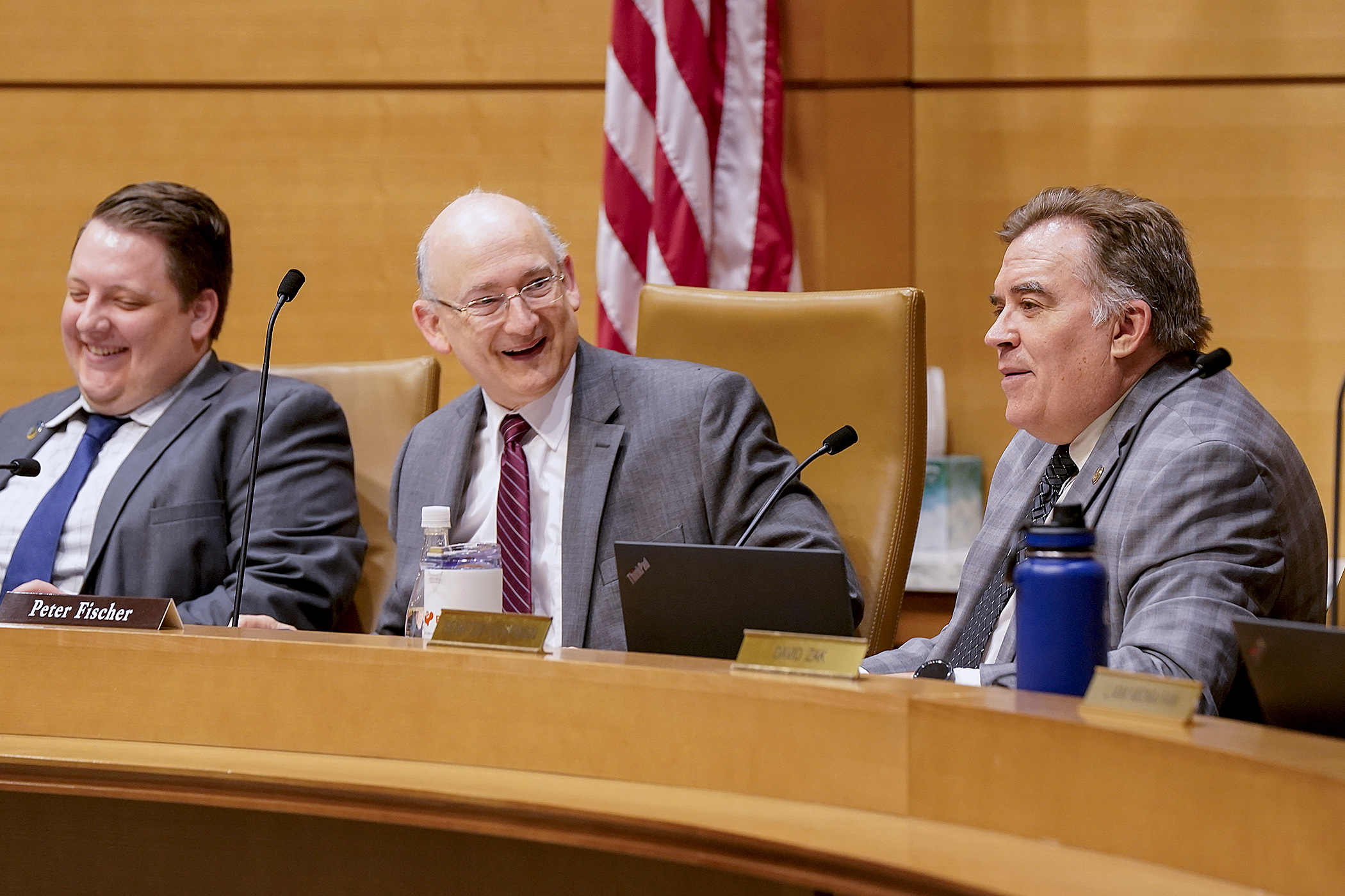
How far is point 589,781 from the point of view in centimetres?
116

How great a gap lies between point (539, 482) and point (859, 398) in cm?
58

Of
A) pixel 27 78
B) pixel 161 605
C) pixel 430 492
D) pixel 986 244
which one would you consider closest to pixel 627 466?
pixel 430 492

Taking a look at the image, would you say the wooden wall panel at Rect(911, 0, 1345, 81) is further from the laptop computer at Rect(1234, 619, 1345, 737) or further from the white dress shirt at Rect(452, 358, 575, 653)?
the laptop computer at Rect(1234, 619, 1345, 737)

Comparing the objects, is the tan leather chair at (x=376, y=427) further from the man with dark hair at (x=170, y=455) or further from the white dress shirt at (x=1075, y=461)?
the white dress shirt at (x=1075, y=461)

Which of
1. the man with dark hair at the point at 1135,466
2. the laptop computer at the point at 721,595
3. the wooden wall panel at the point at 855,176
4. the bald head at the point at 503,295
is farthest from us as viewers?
the wooden wall panel at the point at 855,176

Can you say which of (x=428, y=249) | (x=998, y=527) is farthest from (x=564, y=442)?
(x=998, y=527)

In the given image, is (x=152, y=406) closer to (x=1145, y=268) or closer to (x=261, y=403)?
(x=261, y=403)

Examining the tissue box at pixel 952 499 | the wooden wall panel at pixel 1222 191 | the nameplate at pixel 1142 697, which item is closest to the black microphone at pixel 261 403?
the nameplate at pixel 1142 697

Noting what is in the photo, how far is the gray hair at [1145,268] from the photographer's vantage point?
174 cm

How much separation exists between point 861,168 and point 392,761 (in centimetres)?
251

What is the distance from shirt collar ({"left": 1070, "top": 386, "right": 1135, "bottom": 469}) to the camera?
179cm

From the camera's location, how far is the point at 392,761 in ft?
4.01

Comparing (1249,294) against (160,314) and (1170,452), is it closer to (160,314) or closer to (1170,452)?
(1170,452)

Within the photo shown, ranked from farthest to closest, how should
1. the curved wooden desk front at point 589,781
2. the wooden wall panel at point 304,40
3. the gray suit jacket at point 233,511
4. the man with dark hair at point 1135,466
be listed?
1. the wooden wall panel at point 304,40
2. the gray suit jacket at point 233,511
3. the man with dark hair at point 1135,466
4. the curved wooden desk front at point 589,781
